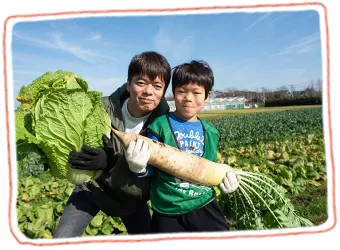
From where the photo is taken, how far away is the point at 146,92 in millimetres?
2639

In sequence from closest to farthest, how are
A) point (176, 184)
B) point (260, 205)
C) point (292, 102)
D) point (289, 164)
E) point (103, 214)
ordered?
point (176, 184), point (260, 205), point (103, 214), point (289, 164), point (292, 102)

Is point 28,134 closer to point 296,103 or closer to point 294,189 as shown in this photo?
point 294,189

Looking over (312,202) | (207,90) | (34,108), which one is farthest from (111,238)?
(312,202)

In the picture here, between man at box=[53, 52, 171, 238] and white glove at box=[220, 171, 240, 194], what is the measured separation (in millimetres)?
712

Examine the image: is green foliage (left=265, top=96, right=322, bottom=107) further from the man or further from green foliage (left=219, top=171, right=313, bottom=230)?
the man

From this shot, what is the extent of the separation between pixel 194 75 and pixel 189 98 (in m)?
0.20

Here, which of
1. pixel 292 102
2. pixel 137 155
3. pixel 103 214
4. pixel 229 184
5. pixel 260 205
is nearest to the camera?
pixel 137 155

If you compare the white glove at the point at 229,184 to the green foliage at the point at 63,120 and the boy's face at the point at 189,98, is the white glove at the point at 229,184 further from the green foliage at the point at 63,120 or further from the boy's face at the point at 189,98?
the green foliage at the point at 63,120

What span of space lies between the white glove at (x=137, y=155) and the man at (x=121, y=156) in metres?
0.19

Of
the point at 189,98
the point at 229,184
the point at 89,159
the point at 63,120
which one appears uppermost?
the point at 189,98

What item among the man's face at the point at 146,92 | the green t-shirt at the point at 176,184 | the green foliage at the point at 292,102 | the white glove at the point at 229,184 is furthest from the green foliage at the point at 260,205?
the green foliage at the point at 292,102

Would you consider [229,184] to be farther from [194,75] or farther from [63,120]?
[63,120]

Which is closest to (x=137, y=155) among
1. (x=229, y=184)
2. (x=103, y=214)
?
(x=229, y=184)

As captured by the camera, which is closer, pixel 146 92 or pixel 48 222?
pixel 146 92
